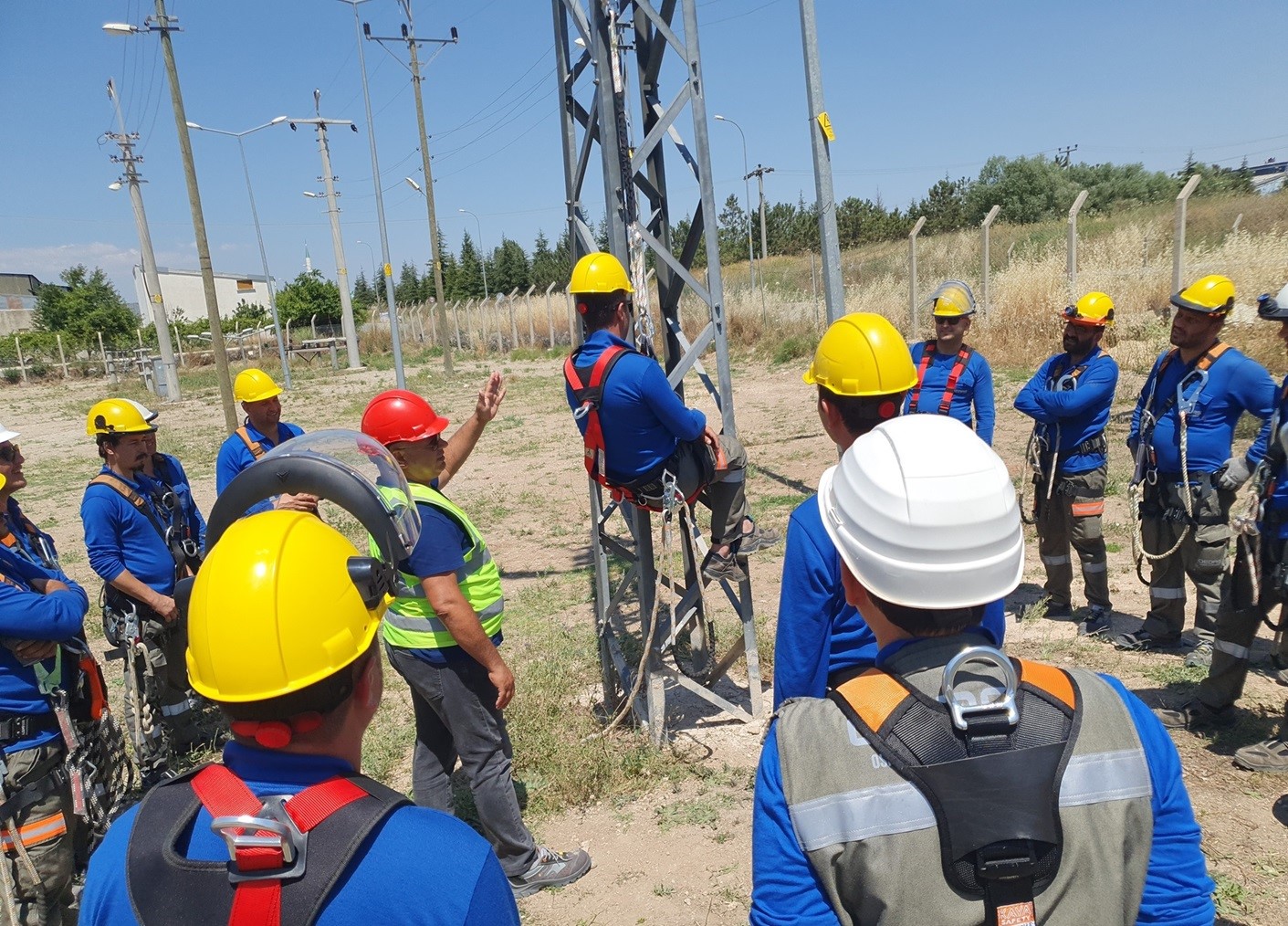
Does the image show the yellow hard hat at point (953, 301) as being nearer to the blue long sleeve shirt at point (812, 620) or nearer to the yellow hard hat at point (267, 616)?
the blue long sleeve shirt at point (812, 620)

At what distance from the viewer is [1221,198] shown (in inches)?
1101

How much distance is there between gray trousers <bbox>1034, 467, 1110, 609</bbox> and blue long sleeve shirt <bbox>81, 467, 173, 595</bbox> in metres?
5.78

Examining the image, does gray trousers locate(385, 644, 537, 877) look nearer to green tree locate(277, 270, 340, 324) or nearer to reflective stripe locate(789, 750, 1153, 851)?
reflective stripe locate(789, 750, 1153, 851)

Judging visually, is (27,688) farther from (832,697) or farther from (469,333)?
(469,333)

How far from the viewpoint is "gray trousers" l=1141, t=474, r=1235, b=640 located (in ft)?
15.3

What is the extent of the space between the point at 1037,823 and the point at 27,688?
12.1 ft

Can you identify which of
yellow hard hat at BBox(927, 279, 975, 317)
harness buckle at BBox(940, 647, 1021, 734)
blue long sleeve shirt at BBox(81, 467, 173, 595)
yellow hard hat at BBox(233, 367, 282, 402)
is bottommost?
blue long sleeve shirt at BBox(81, 467, 173, 595)

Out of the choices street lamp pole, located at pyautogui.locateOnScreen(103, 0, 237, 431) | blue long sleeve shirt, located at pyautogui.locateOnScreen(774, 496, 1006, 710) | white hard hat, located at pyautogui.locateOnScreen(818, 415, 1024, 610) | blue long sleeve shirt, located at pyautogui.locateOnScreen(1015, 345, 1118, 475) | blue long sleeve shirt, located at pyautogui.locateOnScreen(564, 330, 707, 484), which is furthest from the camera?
street lamp pole, located at pyautogui.locateOnScreen(103, 0, 237, 431)

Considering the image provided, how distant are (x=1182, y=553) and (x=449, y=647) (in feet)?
14.6

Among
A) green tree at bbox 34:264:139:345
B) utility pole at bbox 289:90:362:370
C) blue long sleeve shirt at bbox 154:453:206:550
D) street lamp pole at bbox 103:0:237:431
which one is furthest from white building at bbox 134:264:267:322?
blue long sleeve shirt at bbox 154:453:206:550

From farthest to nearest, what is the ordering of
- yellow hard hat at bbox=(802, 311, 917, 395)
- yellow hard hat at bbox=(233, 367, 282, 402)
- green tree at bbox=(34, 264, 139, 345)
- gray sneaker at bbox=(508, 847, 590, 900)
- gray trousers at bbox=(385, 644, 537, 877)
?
green tree at bbox=(34, 264, 139, 345) < yellow hard hat at bbox=(233, 367, 282, 402) < gray sneaker at bbox=(508, 847, 590, 900) < gray trousers at bbox=(385, 644, 537, 877) < yellow hard hat at bbox=(802, 311, 917, 395)

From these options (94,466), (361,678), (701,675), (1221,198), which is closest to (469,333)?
(94,466)

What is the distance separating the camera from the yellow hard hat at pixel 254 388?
17.5ft

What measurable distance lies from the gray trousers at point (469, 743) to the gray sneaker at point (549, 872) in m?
0.04
